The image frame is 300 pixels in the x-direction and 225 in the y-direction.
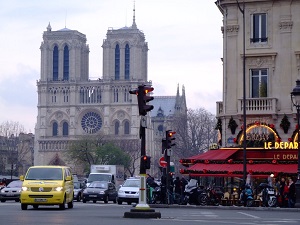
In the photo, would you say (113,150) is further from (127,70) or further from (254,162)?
(254,162)

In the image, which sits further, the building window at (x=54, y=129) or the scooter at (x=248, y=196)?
the building window at (x=54, y=129)

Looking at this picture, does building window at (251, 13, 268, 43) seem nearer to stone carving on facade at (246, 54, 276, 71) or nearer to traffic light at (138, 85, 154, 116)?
stone carving on facade at (246, 54, 276, 71)

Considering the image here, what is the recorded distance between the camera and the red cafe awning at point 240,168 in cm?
4681

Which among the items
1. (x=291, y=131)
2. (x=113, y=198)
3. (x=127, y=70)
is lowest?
(x=113, y=198)

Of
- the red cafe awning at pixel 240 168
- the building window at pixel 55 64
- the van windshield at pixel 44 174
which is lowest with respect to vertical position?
the van windshield at pixel 44 174

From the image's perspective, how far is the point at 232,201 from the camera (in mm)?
44156

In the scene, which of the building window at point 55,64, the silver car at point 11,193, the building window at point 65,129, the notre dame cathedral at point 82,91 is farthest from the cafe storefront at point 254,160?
the building window at point 55,64

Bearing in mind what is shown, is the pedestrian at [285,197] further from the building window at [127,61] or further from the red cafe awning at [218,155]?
the building window at [127,61]

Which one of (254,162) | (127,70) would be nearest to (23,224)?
(254,162)

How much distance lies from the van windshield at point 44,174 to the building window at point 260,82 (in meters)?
16.8

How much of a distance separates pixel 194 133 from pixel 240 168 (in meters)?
84.7

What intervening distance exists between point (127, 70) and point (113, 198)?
134633 millimetres

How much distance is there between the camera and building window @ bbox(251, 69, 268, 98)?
50125 millimetres

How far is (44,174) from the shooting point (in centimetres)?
3622
